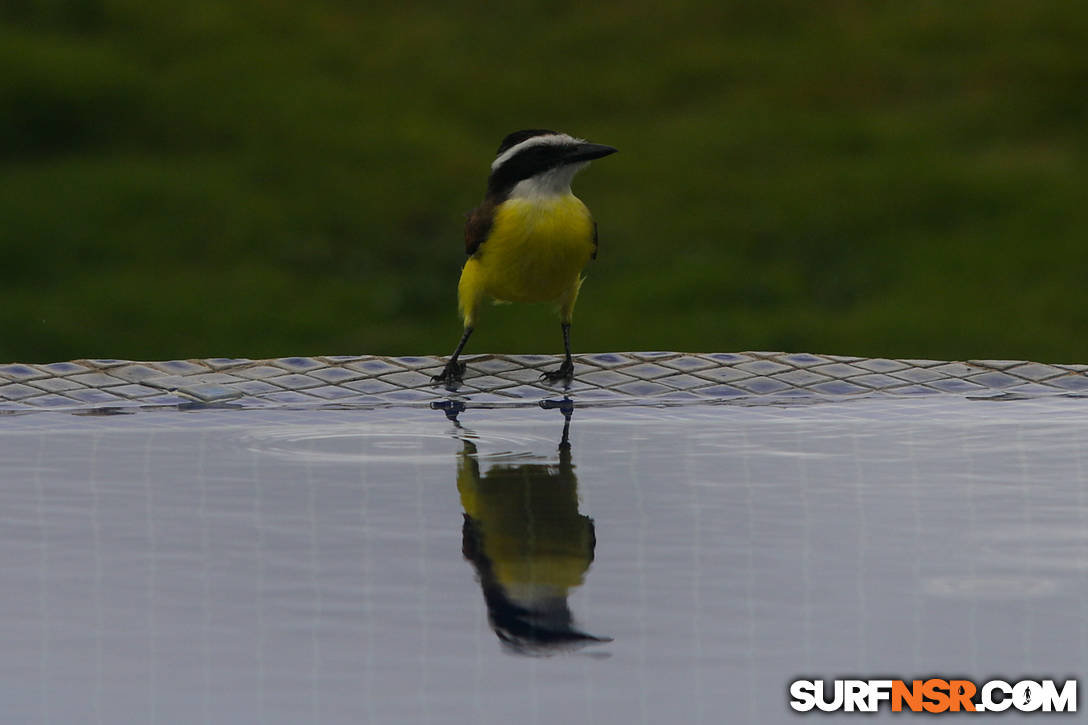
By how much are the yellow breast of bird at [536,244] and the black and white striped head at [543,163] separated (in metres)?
0.05

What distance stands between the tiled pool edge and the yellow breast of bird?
40cm

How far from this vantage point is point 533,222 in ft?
21.5

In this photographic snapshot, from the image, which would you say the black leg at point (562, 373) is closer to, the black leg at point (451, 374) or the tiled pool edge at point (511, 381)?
the tiled pool edge at point (511, 381)

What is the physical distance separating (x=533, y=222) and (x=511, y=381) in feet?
2.17

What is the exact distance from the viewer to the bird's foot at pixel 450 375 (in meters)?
6.19

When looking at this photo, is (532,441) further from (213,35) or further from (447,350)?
(213,35)

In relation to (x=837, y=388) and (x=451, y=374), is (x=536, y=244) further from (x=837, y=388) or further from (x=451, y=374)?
(x=837, y=388)

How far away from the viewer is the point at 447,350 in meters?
12.7

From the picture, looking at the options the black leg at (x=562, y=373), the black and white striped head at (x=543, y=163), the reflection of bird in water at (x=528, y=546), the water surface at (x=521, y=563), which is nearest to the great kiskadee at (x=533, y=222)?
the black and white striped head at (x=543, y=163)

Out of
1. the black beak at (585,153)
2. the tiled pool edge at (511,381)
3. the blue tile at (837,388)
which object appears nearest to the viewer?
the tiled pool edge at (511,381)

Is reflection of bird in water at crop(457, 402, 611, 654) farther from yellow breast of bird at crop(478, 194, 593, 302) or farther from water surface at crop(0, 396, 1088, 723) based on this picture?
yellow breast of bird at crop(478, 194, 593, 302)

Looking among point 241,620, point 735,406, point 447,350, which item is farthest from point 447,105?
point 241,620

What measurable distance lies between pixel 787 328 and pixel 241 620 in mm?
10065

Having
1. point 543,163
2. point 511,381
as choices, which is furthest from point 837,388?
point 543,163
